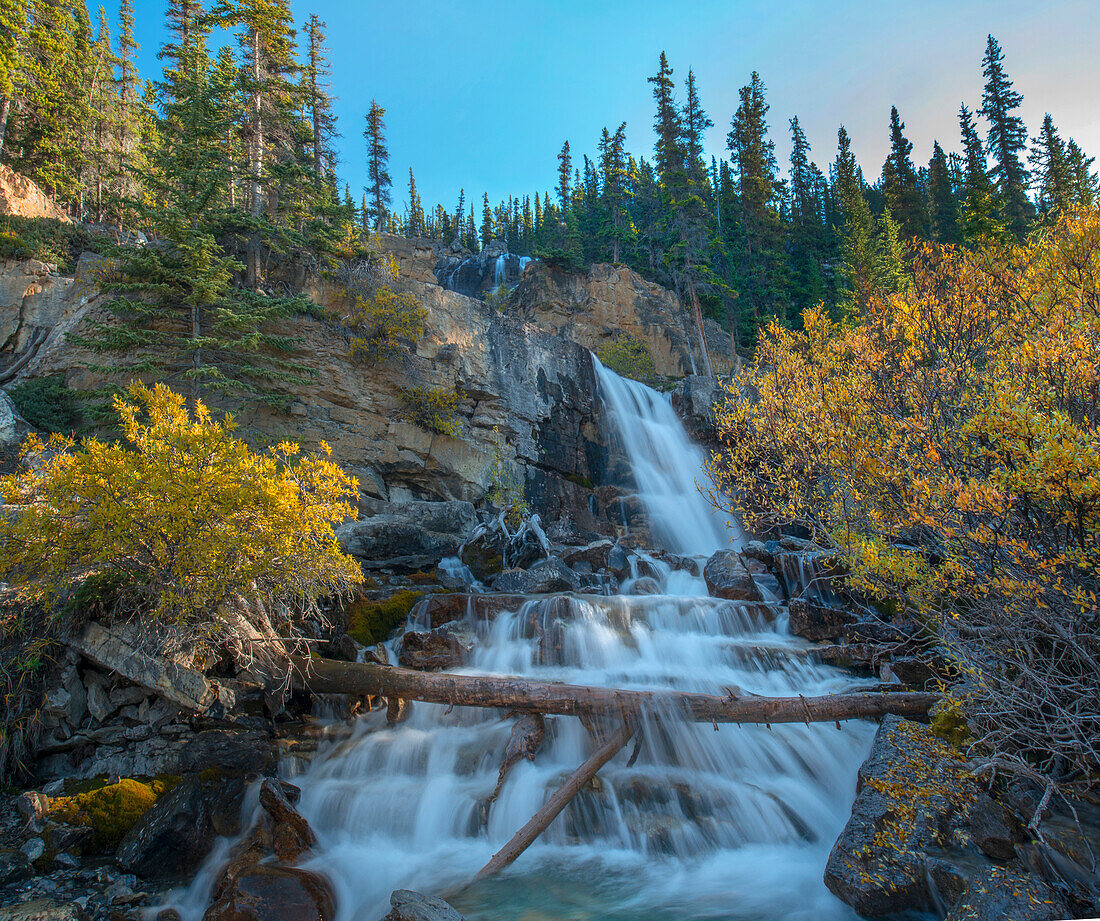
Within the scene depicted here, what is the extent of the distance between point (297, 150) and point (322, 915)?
29.2 meters

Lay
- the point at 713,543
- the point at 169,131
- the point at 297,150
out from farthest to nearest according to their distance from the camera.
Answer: the point at 297,150
the point at 713,543
the point at 169,131

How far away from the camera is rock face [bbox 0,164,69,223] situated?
20203mm

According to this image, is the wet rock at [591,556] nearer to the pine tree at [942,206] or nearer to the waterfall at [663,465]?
the waterfall at [663,465]

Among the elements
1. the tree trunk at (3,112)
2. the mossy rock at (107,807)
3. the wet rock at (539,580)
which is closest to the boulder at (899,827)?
the mossy rock at (107,807)

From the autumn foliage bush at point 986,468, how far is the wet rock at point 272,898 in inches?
246

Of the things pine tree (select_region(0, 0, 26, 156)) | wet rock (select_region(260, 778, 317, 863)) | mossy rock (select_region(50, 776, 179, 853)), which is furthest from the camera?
pine tree (select_region(0, 0, 26, 156))

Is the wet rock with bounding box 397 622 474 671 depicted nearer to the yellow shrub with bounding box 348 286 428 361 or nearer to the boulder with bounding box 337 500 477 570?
the boulder with bounding box 337 500 477 570

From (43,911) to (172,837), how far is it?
42.3 inches

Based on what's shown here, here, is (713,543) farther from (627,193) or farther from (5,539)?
(627,193)

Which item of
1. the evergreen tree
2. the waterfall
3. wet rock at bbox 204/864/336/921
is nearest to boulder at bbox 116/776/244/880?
wet rock at bbox 204/864/336/921

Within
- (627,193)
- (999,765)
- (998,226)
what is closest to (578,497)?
(999,765)

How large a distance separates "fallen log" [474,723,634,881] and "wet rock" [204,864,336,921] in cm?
156

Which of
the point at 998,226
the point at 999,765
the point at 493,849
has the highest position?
the point at 998,226

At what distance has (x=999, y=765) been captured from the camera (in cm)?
488
